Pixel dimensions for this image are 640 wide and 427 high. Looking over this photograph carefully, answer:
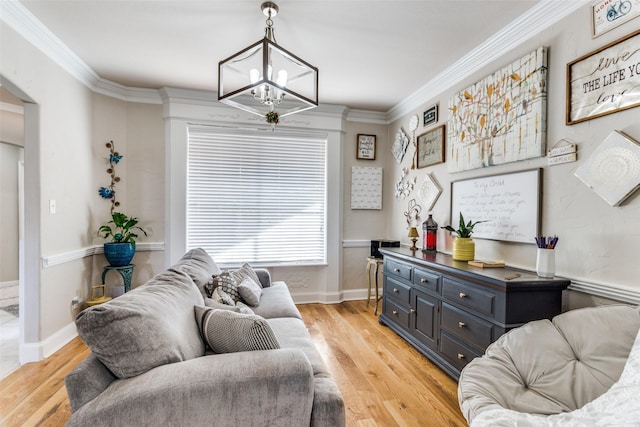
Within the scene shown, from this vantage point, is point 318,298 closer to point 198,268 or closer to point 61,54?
point 198,268

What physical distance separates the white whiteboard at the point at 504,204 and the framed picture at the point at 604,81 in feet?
1.49

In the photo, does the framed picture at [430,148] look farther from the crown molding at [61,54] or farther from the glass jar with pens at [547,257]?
the crown molding at [61,54]

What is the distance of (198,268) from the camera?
93.5 inches

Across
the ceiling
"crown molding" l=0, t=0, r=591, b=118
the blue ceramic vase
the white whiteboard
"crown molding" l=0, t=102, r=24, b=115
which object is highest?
the ceiling

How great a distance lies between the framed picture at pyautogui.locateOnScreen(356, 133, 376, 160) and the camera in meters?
4.38

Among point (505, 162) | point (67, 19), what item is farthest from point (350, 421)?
point (67, 19)

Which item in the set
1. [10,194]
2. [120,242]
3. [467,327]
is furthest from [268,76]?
[10,194]

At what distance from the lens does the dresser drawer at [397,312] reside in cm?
302

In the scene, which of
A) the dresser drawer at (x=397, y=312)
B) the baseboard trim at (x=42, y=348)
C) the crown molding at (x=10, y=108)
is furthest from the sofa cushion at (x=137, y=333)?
the crown molding at (x=10, y=108)

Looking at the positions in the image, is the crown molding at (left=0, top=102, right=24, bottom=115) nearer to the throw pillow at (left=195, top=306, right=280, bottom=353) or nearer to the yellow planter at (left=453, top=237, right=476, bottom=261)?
the throw pillow at (left=195, top=306, right=280, bottom=353)

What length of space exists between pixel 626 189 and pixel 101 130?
4493 millimetres

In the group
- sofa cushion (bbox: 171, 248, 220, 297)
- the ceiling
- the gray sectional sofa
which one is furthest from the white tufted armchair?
the ceiling

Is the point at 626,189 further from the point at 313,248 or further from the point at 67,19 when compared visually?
the point at 67,19

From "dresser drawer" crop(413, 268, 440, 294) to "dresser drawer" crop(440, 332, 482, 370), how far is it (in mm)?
356
